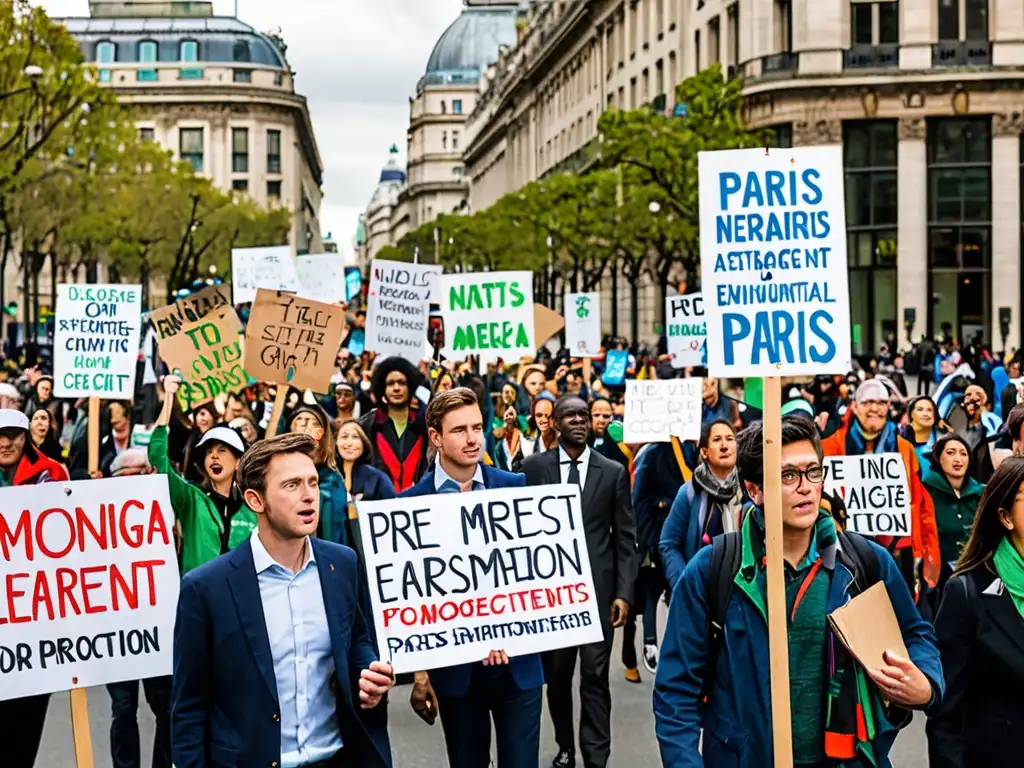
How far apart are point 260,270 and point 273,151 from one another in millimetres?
93426

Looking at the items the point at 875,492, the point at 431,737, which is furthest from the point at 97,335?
the point at 875,492

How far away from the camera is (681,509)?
8414 mm

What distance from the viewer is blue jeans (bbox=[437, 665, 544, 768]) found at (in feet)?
20.4

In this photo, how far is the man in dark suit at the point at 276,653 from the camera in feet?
15.4

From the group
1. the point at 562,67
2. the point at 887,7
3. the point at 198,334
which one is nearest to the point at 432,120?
the point at 562,67

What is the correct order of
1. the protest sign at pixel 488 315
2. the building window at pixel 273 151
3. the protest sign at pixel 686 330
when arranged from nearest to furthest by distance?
the protest sign at pixel 488 315 → the protest sign at pixel 686 330 → the building window at pixel 273 151

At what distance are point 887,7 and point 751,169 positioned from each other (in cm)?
4544

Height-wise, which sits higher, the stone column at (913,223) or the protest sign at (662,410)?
the stone column at (913,223)

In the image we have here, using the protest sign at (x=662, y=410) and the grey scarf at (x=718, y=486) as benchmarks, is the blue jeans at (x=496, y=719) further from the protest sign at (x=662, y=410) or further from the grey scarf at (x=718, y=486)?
the protest sign at (x=662, y=410)

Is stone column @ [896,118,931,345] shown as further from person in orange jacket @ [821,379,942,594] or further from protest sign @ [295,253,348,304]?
person in orange jacket @ [821,379,942,594]

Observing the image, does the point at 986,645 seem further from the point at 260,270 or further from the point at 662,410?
the point at 260,270

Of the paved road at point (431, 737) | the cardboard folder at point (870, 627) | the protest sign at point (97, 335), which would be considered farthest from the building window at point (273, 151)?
the cardboard folder at point (870, 627)

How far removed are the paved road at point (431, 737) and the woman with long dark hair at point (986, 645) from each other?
155 inches

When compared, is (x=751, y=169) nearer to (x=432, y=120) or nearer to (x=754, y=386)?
(x=754, y=386)
